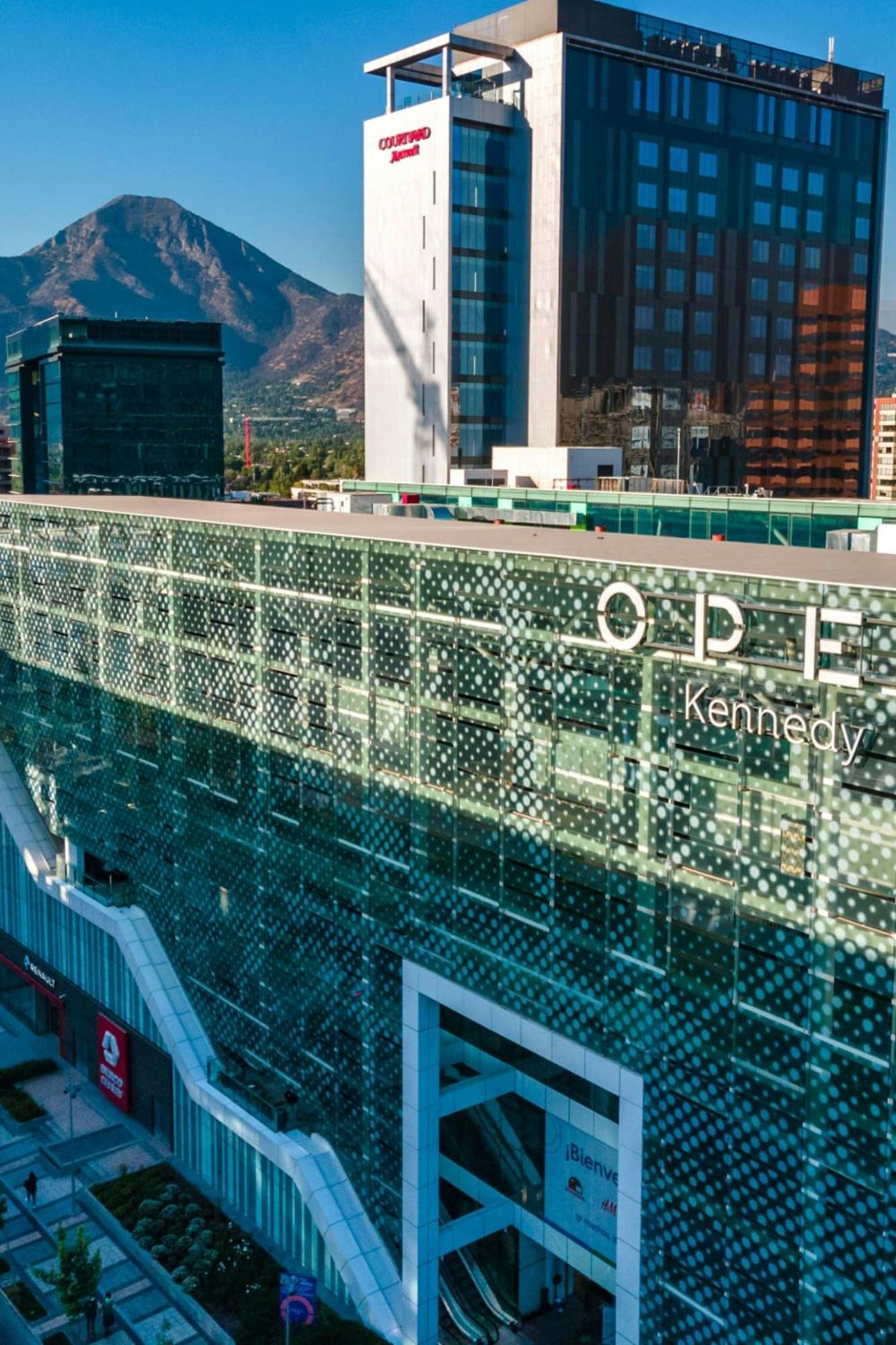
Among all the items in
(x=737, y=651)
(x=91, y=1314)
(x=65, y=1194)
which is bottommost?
(x=65, y=1194)

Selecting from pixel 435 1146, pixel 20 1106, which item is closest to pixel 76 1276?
pixel 435 1146

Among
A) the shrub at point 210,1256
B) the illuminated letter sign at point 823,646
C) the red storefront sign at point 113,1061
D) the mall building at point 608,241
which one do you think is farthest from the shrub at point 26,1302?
the mall building at point 608,241

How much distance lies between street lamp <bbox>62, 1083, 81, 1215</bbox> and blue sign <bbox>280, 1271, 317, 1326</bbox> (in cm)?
1289

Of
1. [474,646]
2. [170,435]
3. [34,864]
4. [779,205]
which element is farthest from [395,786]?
[170,435]

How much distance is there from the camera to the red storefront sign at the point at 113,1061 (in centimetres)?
5712

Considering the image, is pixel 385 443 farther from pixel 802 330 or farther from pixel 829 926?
pixel 829 926

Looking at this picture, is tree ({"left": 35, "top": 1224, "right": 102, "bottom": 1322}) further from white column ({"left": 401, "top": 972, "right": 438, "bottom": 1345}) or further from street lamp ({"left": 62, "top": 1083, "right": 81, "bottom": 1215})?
white column ({"left": 401, "top": 972, "right": 438, "bottom": 1345})

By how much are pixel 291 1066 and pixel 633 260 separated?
6360cm

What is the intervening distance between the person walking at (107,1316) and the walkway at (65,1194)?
26 cm

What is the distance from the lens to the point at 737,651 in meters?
28.8

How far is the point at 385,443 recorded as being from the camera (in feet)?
313

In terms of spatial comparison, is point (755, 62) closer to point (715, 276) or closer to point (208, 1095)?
point (715, 276)

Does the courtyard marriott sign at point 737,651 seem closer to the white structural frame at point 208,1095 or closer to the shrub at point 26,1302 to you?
the white structural frame at point 208,1095

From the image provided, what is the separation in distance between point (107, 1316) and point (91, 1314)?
0.68 metres
